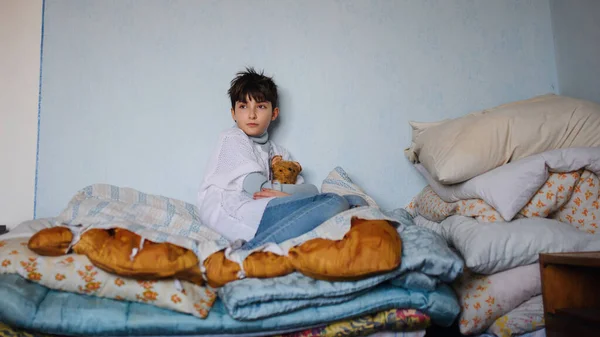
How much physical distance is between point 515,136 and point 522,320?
0.53m

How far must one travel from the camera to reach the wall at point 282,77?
1724 millimetres

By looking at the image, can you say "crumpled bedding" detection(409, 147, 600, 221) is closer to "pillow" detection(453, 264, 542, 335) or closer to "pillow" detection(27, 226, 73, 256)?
"pillow" detection(453, 264, 542, 335)

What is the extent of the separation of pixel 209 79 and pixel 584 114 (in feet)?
4.11

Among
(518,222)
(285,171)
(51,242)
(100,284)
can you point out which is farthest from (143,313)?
(518,222)

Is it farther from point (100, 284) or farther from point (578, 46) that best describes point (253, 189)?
point (578, 46)

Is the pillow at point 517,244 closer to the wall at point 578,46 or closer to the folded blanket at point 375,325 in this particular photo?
the folded blanket at point 375,325

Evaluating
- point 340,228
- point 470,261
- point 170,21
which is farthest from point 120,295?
point 170,21

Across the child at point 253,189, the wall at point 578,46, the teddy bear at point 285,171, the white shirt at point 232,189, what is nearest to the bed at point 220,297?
the child at point 253,189

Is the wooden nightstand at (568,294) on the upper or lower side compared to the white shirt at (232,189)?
lower

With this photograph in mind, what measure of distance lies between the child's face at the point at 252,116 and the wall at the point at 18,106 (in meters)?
0.72

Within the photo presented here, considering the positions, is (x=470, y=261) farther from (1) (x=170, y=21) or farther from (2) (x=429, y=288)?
(1) (x=170, y=21)

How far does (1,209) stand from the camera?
5.41 ft

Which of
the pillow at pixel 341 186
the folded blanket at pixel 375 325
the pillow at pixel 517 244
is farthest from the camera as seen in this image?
the pillow at pixel 341 186

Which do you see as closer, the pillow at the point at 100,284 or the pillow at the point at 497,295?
the pillow at the point at 100,284
